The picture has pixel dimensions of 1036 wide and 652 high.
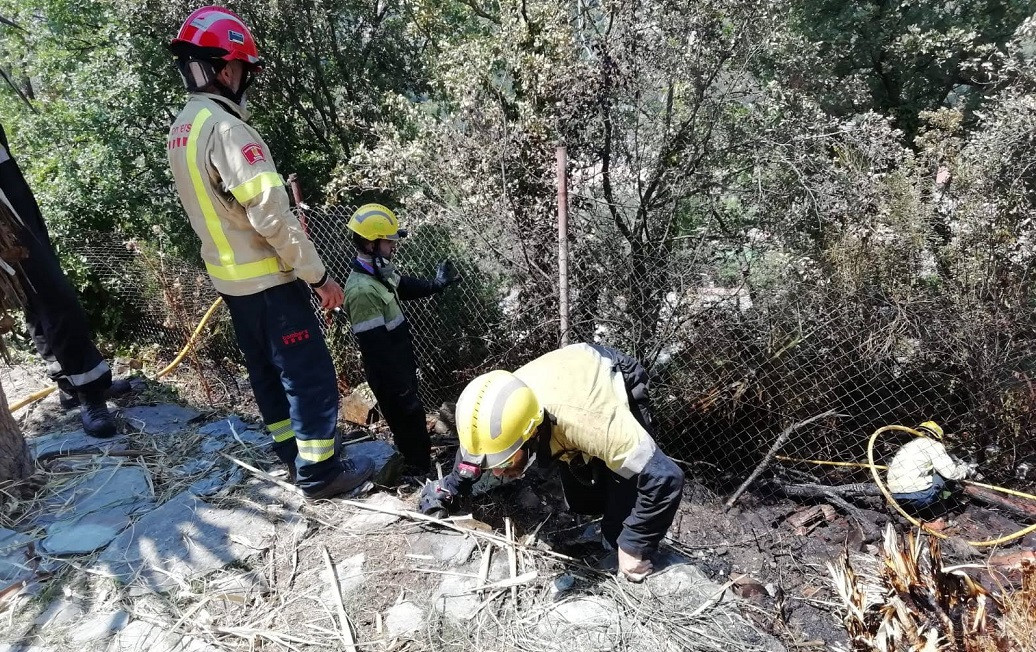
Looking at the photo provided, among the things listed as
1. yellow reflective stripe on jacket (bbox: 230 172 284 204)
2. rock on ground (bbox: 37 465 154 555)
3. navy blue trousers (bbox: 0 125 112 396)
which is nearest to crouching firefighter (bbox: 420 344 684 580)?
yellow reflective stripe on jacket (bbox: 230 172 284 204)

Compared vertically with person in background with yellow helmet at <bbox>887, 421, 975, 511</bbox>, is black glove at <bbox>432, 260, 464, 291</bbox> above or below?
above

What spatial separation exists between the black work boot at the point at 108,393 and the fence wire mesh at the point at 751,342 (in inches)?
103

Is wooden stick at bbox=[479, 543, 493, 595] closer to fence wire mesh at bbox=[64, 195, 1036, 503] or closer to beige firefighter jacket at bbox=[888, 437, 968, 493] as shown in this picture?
fence wire mesh at bbox=[64, 195, 1036, 503]

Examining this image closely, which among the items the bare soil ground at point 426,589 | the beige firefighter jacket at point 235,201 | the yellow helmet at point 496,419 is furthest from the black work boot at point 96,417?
the yellow helmet at point 496,419

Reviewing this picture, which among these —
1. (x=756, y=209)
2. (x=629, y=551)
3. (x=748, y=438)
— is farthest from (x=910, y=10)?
(x=629, y=551)

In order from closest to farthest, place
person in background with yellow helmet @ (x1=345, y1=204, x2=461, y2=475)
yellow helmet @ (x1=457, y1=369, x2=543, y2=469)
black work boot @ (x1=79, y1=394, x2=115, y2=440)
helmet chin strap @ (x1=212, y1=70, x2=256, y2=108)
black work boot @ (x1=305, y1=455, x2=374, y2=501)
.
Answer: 1. yellow helmet @ (x1=457, y1=369, x2=543, y2=469)
2. helmet chin strap @ (x1=212, y1=70, x2=256, y2=108)
3. black work boot @ (x1=305, y1=455, x2=374, y2=501)
4. person in background with yellow helmet @ (x1=345, y1=204, x2=461, y2=475)
5. black work boot @ (x1=79, y1=394, x2=115, y2=440)

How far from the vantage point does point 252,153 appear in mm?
2717

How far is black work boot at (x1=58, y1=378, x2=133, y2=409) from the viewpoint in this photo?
4.55 meters

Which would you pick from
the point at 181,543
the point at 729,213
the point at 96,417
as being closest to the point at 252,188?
the point at 181,543

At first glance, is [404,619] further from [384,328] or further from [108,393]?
[108,393]

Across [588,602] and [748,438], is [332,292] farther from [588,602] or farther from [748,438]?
[748,438]

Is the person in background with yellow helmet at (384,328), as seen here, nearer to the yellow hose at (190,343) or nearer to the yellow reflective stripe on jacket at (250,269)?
the yellow reflective stripe on jacket at (250,269)

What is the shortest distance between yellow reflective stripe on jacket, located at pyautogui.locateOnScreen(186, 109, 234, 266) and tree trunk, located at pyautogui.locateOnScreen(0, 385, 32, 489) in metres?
1.73

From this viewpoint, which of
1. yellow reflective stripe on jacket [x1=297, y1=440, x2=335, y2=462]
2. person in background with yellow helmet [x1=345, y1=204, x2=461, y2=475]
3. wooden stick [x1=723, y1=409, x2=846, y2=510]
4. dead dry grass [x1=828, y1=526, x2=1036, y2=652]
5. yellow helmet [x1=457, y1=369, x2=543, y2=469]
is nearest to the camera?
dead dry grass [x1=828, y1=526, x2=1036, y2=652]
